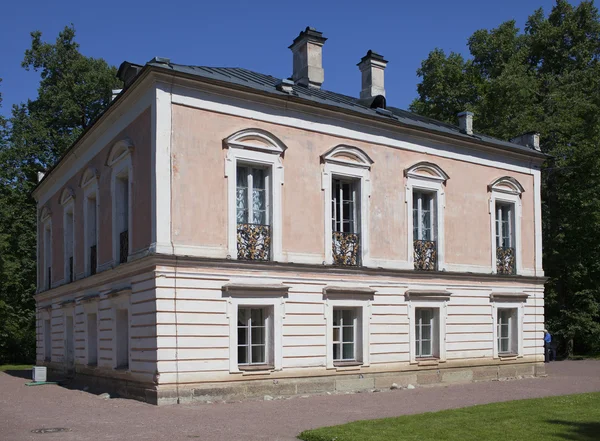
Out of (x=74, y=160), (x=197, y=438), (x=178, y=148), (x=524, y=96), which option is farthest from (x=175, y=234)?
(x=524, y=96)

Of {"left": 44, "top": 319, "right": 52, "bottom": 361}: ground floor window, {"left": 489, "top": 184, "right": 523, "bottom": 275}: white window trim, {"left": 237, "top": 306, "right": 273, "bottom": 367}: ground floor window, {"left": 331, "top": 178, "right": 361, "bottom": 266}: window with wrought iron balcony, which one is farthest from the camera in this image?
{"left": 44, "top": 319, "right": 52, "bottom": 361}: ground floor window

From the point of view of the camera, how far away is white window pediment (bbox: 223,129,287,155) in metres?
16.4

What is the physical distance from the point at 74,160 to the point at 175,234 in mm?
8533

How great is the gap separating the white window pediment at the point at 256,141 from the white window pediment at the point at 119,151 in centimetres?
245

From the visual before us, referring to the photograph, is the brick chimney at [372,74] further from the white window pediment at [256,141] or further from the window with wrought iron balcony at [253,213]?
the window with wrought iron balcony at [253,213]

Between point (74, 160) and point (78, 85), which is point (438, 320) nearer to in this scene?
point (74, 160)

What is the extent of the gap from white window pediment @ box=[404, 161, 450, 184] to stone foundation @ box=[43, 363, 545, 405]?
5.36 meters

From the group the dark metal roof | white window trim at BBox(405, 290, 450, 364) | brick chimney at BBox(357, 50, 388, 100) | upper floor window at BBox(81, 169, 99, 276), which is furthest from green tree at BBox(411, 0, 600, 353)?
upper floor window at BBox(81, 169, 99, 276)

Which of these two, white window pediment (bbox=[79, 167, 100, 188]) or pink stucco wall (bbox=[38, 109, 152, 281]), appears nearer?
pink stucco wall (bbox=[38, 109, 152, 281])

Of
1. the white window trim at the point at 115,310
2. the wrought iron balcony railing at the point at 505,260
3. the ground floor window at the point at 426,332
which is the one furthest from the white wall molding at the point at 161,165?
the wrought iron balcony railing at the point at 505,260

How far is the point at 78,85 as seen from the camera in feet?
126

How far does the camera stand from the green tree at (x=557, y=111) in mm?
30859

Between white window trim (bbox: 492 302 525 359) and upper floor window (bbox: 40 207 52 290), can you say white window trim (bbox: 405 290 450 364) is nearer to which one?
white window trim (bbox: 492 302 525 359)

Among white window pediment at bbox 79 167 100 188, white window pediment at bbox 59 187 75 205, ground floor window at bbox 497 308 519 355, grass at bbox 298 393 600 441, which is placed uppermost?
white window pediment at bbox 79 167 100 188
